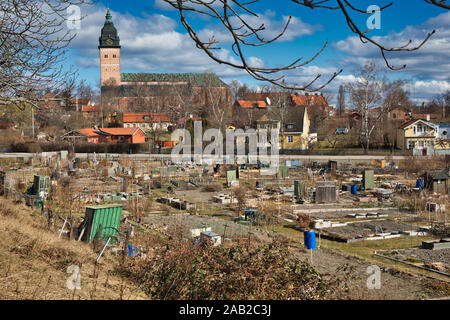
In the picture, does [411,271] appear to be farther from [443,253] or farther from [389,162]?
[389,162]

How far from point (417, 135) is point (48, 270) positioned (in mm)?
45434

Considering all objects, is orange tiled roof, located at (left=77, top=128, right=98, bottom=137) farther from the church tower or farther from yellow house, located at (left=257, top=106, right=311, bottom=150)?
the church tower

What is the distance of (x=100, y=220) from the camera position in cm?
1109

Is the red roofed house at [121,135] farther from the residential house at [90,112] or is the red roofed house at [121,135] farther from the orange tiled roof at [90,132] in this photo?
the residential house at [90,112]

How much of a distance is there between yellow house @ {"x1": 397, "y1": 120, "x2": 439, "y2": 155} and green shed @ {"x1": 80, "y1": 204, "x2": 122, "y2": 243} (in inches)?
1573

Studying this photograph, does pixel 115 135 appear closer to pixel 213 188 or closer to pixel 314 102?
pixel 213 188

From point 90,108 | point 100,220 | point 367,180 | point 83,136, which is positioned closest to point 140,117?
point 90,108

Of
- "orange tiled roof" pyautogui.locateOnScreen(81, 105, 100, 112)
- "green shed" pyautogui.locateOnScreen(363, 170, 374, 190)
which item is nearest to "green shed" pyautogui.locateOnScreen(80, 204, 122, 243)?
"green shed" pyautogui.locateOnScreen(363, 170, 374, 190)

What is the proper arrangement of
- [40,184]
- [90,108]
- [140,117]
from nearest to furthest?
1. [40,184]
2. [140,117]
3. [90,108]

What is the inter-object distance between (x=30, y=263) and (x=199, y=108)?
2108 inches

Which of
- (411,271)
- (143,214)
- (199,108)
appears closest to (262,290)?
(411,271)

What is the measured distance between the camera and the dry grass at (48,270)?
5.73 metres

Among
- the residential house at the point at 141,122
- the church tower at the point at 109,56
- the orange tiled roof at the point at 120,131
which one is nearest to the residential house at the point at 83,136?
the orange tiled roof at the point at 120,131

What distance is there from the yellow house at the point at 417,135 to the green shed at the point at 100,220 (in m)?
40.0
